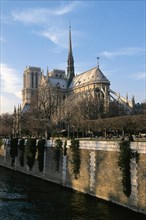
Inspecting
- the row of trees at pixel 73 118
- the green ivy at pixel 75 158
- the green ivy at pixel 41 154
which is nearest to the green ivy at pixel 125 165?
the green ivy at pixel 75 158

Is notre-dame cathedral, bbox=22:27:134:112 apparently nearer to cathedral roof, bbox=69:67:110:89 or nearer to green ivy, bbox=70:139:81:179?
cathedral roof, bbox=69:67:110:89

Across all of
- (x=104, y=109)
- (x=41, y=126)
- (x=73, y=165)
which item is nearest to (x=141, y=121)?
(x=73, y=165)

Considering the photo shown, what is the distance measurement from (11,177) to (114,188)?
19.4 metres

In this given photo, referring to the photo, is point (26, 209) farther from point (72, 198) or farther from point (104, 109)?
point (104, 109)

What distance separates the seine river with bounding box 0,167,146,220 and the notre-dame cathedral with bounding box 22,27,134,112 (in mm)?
40461

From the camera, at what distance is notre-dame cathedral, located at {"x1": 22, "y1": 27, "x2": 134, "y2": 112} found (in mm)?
96312

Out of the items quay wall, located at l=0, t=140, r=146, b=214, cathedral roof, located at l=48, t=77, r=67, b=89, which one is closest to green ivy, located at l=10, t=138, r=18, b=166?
quay wall, located at l=0, t=140, r=146, b=214

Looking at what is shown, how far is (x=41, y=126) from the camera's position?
5775 centimetres

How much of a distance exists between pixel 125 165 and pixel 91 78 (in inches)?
3208

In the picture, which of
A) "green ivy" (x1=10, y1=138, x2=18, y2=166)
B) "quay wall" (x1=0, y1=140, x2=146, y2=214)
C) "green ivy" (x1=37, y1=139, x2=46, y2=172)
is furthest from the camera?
"green ivy" (x1=10, y1=138, x2=18, y2=166)

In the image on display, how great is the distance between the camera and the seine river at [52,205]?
24.2 m

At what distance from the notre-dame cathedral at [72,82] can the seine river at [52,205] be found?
40.5m

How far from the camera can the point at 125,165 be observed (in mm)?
26109

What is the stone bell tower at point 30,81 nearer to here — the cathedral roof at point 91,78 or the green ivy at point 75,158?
the cathedral roof at point 91,78
